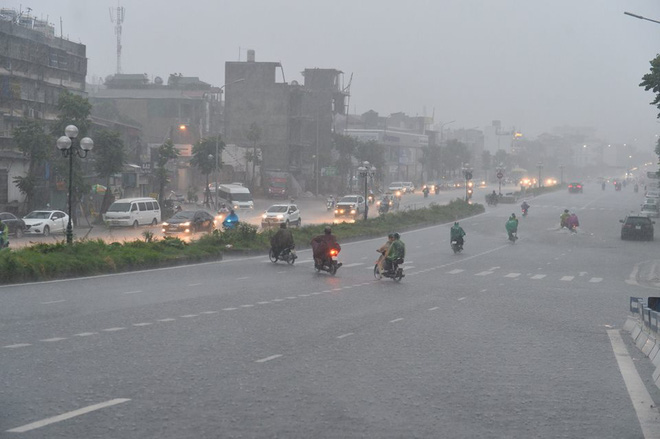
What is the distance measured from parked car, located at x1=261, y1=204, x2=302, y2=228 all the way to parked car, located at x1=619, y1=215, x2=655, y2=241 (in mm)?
20141

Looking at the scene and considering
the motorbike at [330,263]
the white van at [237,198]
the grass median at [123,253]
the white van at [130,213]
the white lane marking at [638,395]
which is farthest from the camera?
the white van at [237,198]

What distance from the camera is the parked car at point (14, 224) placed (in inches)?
1678

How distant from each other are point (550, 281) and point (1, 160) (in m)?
36.9

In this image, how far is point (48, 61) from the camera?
65.8 meters

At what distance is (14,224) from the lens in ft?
141

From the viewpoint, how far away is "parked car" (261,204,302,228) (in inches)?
2109

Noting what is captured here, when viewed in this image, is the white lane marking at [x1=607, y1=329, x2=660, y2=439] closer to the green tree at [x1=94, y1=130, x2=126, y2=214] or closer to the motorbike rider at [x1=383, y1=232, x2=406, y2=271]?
the motorbike rider at [x1=383, y1=232, x2=406, y2=271]

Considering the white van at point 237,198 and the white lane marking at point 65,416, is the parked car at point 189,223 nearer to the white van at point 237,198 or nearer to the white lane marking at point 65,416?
the white van at point 237,198

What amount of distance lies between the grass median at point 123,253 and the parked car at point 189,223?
22.6 ft

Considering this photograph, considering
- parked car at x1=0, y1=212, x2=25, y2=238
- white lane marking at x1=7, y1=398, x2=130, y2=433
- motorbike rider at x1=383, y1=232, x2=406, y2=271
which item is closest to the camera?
white lane marking at x1=7, y1=398, x2=130, y2=433

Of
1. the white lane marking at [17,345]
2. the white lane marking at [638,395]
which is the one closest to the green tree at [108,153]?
the white lane marking at [17,345]

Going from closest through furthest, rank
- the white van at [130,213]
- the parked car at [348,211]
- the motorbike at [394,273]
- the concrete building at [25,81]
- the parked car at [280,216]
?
the motorbike at [394,273] → the white van at [130,213] → the parked car at [280,216] → the concrete building at [25,81] → the parked car at [348,211]

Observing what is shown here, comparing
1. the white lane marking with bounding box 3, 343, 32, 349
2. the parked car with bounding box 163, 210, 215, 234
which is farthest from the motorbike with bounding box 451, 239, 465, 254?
the white lane marking with bounding box 3, 343, 32, 349

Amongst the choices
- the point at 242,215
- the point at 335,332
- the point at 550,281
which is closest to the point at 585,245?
the point at 550,281
